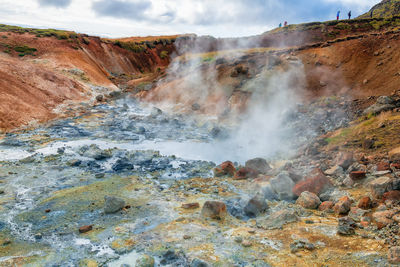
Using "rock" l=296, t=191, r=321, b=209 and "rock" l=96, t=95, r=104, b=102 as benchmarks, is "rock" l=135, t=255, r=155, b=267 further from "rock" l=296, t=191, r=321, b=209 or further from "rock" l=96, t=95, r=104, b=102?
"rock" l=96, t=95, r=104, b=102

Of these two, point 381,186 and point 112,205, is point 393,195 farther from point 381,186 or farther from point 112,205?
point 112,205

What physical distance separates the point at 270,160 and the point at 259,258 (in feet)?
20.1

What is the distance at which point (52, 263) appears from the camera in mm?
4848

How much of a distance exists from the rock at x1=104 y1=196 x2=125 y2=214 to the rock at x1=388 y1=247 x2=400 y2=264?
5129 mm

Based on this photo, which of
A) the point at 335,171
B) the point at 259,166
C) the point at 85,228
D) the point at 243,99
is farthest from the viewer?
the point at 243,99

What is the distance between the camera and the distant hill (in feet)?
139

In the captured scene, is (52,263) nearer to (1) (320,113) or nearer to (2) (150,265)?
(2) (150,265)

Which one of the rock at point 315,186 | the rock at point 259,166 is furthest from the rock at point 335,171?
the rock at point 259,166

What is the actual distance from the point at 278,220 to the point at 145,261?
2.69m

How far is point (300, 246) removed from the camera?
4.88 meters

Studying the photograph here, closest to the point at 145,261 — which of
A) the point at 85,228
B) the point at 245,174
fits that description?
the point at 85,228

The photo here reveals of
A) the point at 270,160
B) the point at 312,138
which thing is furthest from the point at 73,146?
the point at 312,138

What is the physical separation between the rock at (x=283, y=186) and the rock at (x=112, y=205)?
12.2 ft

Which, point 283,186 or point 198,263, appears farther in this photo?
point 283,186
